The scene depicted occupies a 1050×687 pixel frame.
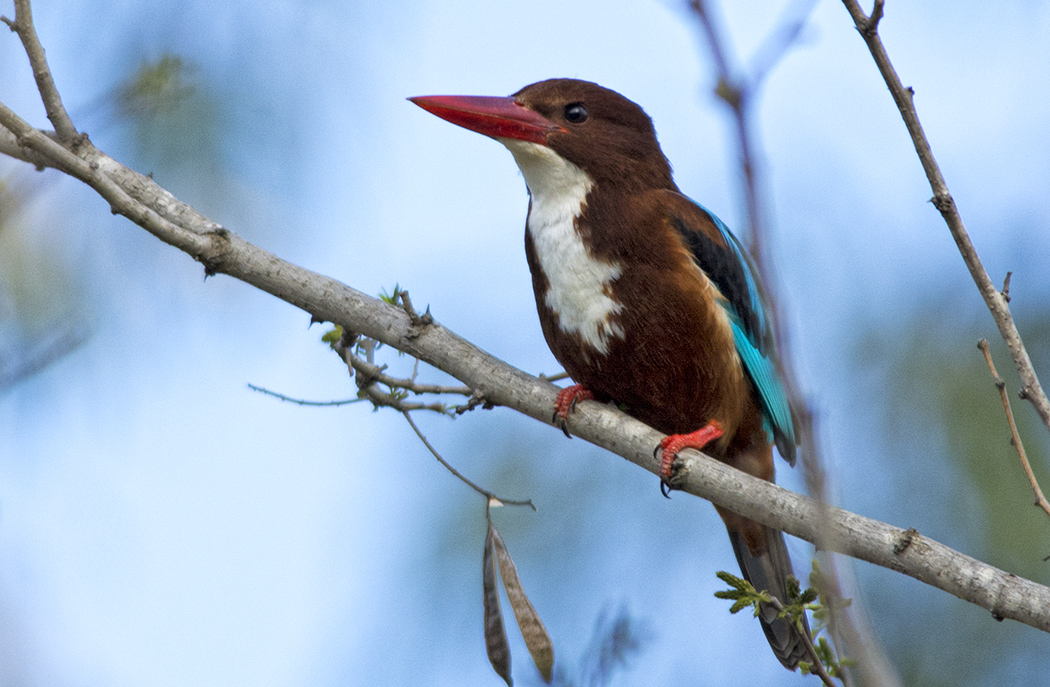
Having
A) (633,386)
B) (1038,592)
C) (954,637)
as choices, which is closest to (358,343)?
(633,386)

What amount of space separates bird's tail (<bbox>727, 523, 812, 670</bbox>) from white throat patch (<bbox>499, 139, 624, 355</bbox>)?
1.00 m

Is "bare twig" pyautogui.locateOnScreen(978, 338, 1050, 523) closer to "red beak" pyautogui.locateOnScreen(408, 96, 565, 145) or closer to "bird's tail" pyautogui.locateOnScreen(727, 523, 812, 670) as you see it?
"bird's tail" pyautogui.locateOnScreen(727, 523, 812, 670)

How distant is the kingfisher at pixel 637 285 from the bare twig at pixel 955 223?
3.59 feet

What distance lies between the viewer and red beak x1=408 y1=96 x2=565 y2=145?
3.65m

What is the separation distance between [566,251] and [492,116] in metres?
0.55

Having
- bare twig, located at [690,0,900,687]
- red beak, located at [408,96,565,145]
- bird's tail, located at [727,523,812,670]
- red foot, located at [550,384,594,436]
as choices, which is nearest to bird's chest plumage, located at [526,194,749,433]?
red foot, located at [550,384,594,436]

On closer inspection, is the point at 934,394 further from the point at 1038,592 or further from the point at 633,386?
the point at 1038,592

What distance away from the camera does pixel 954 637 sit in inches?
250

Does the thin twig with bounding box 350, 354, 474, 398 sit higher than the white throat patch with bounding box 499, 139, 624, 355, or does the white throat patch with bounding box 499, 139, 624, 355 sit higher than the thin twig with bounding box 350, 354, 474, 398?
the white throat patch with bounding box 499, 139, 624, 355

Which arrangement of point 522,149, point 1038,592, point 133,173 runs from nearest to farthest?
point 1038,592 < point 133,173 < point 522,149

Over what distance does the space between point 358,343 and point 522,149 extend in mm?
937

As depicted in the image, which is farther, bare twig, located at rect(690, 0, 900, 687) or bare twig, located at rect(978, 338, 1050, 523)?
bare twig, located at rect(978, 338, 1050, 523)

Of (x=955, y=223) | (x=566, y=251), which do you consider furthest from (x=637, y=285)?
(x=955, y=223)

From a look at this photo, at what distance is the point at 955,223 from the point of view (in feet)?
7.70
